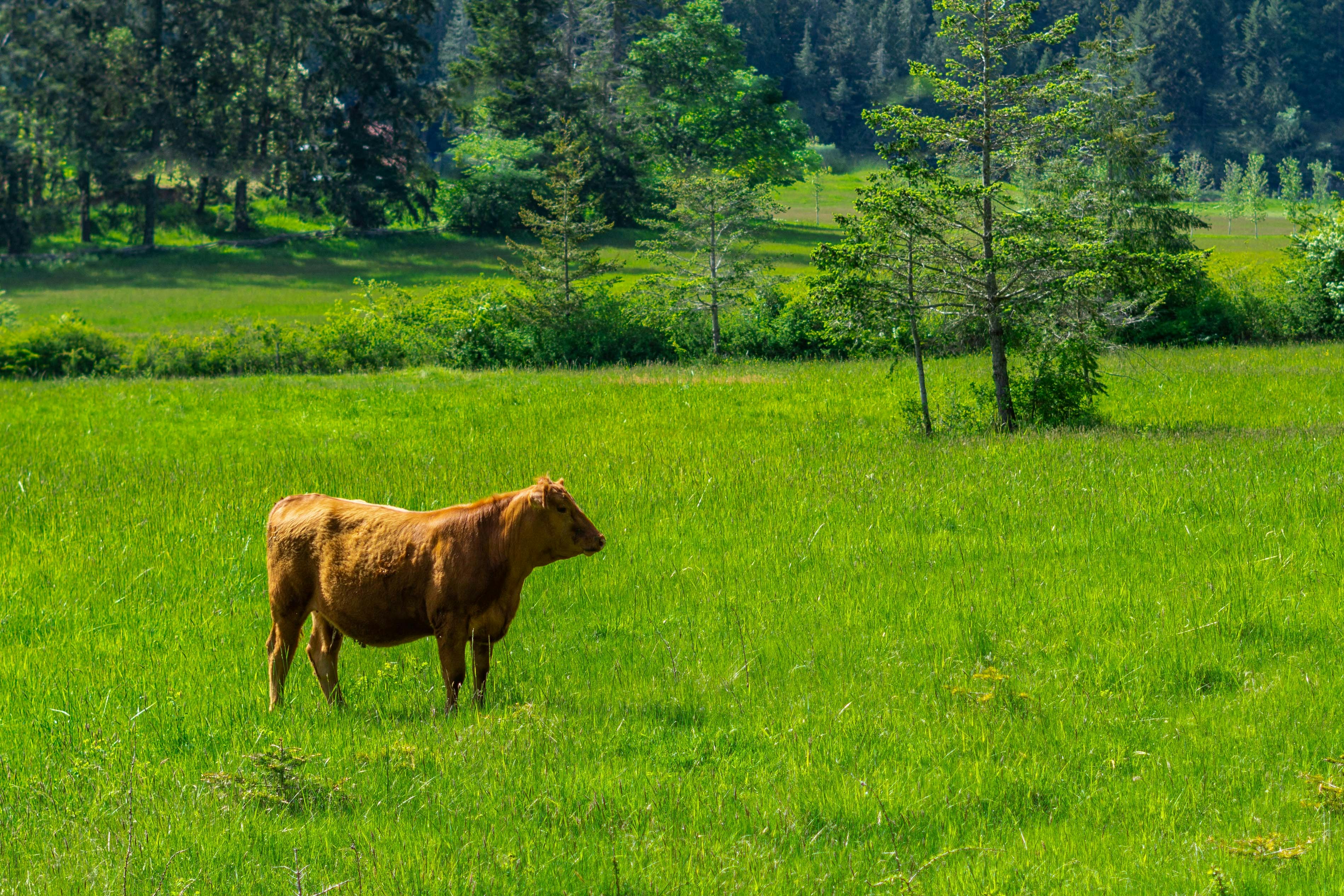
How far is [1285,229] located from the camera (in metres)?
86.0

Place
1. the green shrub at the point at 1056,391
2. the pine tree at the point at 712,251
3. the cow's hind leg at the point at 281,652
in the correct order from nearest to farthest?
1. the cow's hind leg at the point at 281,652
2. the green shrub at the point at 1056,391
3. the pine tree at the point at 712,251

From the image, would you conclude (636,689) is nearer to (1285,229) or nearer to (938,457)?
(938,457)

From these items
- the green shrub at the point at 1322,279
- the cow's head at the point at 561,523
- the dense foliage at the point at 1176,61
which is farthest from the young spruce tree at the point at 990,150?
the dense foliage at the point at 1176,61

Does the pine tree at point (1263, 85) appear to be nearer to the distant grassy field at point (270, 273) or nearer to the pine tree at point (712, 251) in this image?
the distant grassy field at point (270, 273)

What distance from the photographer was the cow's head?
6148mm

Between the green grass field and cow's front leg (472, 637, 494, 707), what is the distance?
192 mm

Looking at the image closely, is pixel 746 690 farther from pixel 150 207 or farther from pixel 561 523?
pixel 150 207

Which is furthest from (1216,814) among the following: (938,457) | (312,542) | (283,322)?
(283,322)

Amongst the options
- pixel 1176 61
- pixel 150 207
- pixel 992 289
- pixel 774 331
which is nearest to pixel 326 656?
pixel 992 289

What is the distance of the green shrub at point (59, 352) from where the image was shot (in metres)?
30.9

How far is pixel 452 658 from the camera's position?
6293 millimetres

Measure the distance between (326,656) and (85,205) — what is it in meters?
66.7

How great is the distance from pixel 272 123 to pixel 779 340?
4465 centimetres

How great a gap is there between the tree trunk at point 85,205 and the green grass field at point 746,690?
5593cm
